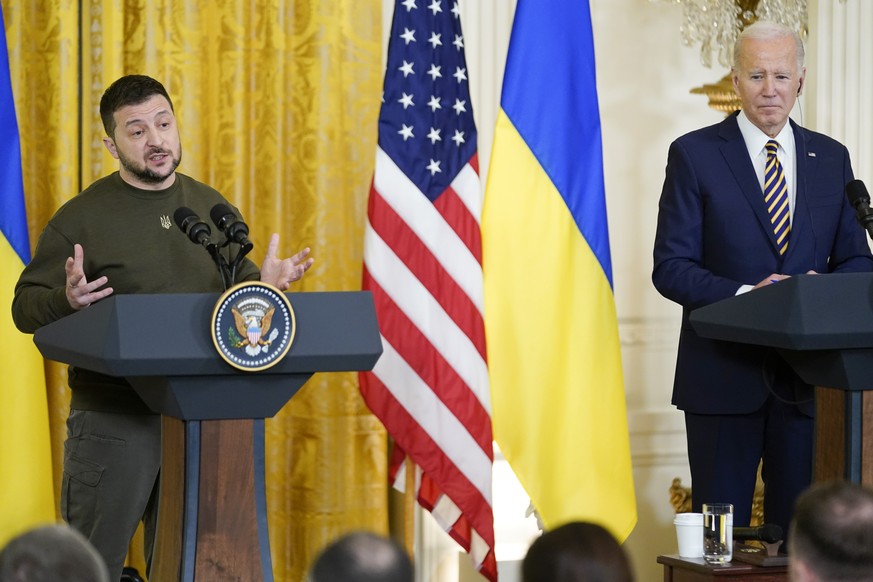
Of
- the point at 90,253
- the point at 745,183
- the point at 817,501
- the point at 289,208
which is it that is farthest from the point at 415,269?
the point at 817,501

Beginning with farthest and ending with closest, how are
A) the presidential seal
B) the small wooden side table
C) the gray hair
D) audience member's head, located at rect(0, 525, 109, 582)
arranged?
the gray hair, the small wooden side table, the presidential seal, audience member's head, located at rect(0, 525, 109, 582)

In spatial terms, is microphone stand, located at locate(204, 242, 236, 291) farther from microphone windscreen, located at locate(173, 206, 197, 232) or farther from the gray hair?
the gray hair

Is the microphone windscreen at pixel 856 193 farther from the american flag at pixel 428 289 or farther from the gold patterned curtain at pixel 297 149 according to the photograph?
the gold patterned curtain at pixel 297 149

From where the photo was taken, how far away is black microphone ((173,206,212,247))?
2834 mm

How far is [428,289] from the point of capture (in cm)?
460

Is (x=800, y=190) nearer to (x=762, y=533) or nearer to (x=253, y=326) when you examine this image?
(x=762, y=533)

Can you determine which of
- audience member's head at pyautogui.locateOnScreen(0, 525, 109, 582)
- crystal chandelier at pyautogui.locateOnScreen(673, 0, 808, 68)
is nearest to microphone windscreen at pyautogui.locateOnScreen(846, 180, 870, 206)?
crystal chandelier at pyautogui.locateOnScreen(673, 0, 808, 68)

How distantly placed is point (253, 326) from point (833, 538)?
1416 mm

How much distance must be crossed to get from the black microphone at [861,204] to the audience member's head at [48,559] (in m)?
2.33

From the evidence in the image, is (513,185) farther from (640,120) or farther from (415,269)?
(640,120)

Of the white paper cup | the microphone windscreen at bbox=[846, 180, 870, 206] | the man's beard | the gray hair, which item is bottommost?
the white paper cup

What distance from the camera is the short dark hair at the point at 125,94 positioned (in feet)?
11.2

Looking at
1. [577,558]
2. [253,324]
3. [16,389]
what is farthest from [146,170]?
[577,558]

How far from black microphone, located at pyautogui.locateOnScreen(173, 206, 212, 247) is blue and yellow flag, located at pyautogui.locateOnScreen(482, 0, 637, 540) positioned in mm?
1864
